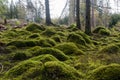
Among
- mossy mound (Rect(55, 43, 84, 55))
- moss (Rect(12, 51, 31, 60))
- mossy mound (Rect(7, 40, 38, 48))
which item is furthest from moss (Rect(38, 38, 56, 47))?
moss (Rect(12, 51, 31, 60))

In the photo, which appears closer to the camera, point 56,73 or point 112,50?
point 56,73

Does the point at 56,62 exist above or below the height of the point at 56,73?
above

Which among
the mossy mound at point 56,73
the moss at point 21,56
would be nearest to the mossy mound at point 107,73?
the mossy mound at point 56,73

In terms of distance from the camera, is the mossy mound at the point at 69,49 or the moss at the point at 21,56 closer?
the moss at the point at 21,56

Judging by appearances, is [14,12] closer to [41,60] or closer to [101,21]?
[101,21]

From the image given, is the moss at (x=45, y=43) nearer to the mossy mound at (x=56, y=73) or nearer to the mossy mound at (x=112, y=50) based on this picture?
the mossy mound at (x=112, y=50)

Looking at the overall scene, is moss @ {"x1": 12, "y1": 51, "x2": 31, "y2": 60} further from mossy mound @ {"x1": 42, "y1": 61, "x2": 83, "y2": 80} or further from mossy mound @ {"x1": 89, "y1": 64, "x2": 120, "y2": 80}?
mossy mound @ {"x1": 89, "y1": 64, "x2": 120, "y2": 80}

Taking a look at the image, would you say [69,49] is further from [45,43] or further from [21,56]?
[21,56]

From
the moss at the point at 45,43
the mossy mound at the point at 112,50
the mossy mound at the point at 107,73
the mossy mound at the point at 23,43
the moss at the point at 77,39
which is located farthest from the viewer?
the moss at the point at 77,39

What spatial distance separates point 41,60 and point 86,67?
135 centimetres

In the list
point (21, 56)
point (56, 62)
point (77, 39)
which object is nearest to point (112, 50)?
point (77, 39)

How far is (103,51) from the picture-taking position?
9.87 metres

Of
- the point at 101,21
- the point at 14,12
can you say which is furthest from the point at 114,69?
the point at 101,21

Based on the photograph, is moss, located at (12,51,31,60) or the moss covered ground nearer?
the moss covered ground
